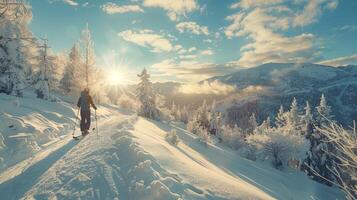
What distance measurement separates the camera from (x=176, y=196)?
21.3 feet

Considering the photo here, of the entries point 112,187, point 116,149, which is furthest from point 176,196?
point 116,149

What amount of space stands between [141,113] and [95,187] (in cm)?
4307

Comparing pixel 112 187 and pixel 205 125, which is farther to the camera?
pixel 205 125

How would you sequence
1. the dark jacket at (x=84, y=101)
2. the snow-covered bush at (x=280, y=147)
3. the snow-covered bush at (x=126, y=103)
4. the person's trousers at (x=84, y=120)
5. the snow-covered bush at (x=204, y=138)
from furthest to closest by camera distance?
1. the snow-covered bush at (x=126, y=103)
2. the snow-covered bush at (x=280, y=147)
3. the snow-covered bush at (x=204, y=138)
4. the dark jacket at (x=84, y=101)
5. the person's trousers at (x=84, y=120)

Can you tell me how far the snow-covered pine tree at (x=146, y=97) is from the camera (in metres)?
50.1

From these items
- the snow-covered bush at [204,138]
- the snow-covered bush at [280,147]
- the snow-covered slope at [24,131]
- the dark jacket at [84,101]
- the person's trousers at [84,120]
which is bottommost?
the snow-covered bush at [280,147]

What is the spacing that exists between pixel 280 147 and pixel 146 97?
838 inches

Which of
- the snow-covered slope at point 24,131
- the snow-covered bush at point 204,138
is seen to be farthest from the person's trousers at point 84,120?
the snow-covered bush at point 204,138

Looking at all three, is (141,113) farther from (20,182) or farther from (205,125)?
(20,182)

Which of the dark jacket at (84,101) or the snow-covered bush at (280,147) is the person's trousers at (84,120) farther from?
the snow-covered bush at (280,147)

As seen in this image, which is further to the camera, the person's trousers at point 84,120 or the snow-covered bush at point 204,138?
the snow-covered bush at point 204,138

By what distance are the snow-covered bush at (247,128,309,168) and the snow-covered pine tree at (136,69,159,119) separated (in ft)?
56.9

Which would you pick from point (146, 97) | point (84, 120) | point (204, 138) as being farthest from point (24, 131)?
point (146, 97)

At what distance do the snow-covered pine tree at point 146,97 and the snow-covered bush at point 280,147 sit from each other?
17353mm
